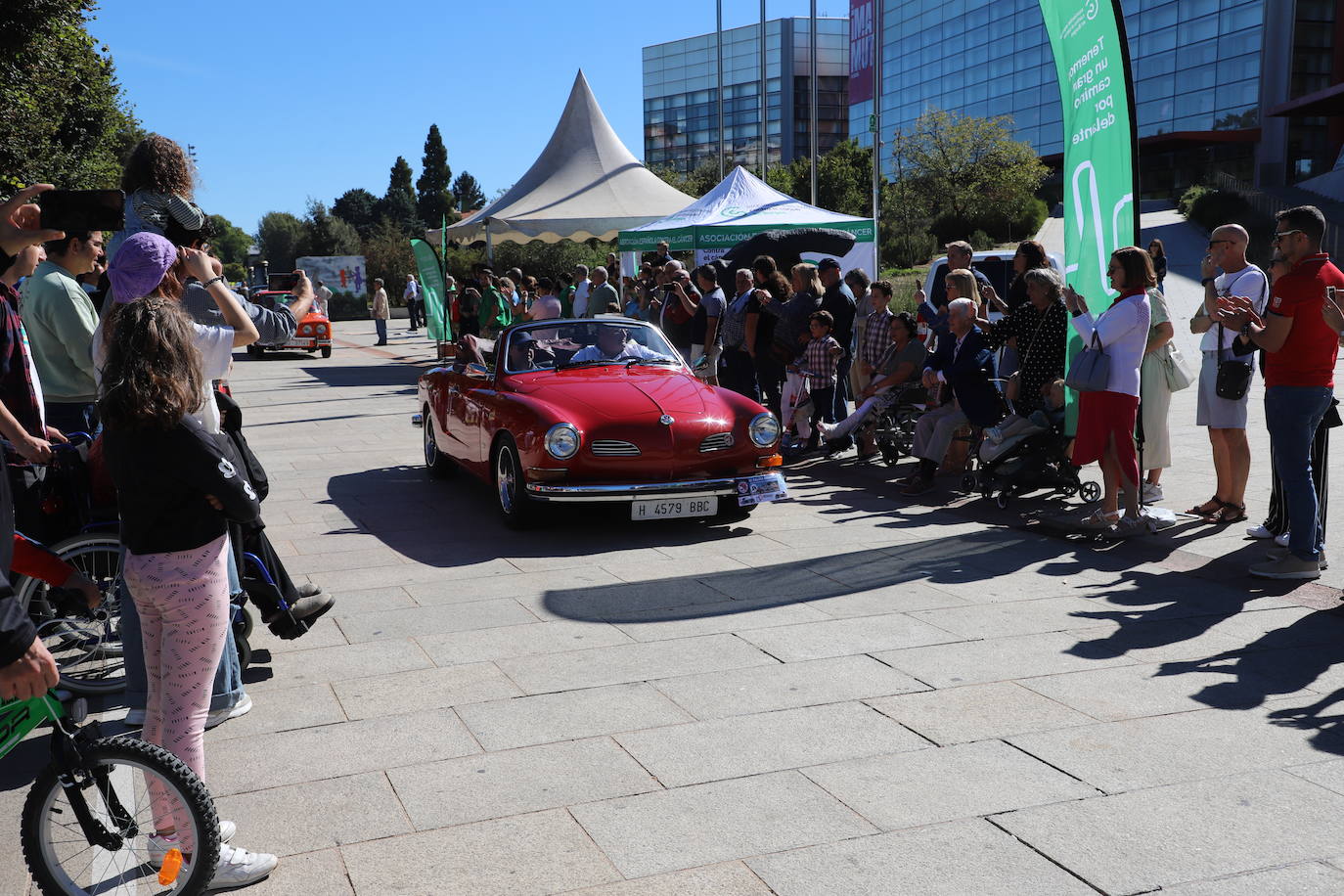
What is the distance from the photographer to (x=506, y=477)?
8273 mm

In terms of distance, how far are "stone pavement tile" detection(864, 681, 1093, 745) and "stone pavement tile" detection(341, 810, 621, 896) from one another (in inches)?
59.8

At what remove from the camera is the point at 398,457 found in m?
12.1

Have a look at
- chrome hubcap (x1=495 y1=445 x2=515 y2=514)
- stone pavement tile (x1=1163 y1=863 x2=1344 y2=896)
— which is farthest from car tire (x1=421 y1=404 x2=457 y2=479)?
stone pavement tile (x1=1163 y1=863 x2=1344 y2=896)

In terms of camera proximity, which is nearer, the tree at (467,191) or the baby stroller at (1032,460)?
the baby stroller at (1032,460)

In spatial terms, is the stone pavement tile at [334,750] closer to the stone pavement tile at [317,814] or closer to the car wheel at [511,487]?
the stone pavement tile at [317,814]

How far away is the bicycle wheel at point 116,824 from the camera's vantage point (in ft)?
9.36

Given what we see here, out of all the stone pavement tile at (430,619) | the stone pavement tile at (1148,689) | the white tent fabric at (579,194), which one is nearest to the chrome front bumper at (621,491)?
the stone pavement tile at (430,619)

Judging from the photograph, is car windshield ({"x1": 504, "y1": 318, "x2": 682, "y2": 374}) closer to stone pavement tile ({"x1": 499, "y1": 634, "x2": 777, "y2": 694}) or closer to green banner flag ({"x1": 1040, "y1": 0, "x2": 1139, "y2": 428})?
green banner flag ({"x1": 1040, "y1": 0, "x2": 1139, "y2": 428})

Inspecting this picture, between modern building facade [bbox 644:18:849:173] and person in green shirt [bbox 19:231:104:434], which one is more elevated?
modern building facade [bbox 644:18:849:173]

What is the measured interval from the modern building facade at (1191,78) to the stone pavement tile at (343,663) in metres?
43.2

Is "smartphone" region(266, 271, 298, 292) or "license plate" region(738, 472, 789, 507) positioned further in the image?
"smartphone" region(266, 271, 298, 292)

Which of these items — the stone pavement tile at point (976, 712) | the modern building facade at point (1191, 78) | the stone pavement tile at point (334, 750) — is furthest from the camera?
the modern building facade at point (1191, 78)

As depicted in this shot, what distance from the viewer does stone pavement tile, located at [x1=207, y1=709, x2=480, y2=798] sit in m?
4.00

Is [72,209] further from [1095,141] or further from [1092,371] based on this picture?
[1095,141]
